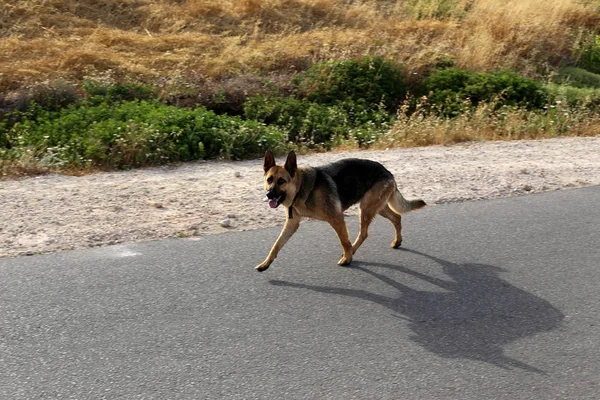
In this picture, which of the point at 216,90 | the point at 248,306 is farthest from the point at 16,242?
the point at 216,90

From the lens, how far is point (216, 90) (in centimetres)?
1360

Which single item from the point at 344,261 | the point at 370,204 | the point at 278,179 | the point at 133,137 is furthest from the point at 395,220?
the point at 133,137

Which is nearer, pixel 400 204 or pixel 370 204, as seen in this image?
pixel 370 204

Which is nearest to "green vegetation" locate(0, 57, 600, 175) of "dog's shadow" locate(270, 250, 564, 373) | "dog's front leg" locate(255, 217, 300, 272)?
"dog's front leg" locate(255, 217, 300, 272)

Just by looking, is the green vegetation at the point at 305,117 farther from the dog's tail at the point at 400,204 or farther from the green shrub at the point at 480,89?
the dog's tail at the point at 400,204

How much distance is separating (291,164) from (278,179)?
16 cm

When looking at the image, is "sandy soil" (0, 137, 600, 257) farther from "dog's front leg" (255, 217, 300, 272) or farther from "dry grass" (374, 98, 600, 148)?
"dog's front leg" (255, 217, 300, 272)

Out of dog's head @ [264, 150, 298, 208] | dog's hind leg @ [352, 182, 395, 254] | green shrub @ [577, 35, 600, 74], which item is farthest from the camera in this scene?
green shrub @ [577, 35, 600, 74]

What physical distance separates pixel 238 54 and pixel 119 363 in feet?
36.7

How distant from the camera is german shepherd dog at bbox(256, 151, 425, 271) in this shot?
20.3 feet

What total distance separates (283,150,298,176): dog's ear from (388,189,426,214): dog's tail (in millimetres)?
1130

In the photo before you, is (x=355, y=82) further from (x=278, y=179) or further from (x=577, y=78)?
(x=278, y=179)

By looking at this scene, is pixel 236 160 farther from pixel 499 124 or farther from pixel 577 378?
pixel 577 378

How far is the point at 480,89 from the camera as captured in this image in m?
14.5
